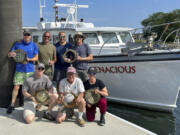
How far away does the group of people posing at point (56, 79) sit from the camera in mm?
3869

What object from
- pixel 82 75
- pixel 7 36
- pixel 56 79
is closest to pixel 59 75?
pixel 56 79

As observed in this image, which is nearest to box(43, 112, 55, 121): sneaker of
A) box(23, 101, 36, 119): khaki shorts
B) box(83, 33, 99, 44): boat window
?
box(23, 101, 36, 119): khaki shorts

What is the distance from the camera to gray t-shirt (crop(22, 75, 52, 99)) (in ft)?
12.9

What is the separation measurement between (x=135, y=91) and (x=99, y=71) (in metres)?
1.32

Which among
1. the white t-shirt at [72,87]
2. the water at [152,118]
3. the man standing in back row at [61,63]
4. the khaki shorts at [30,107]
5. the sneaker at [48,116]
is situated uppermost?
the man standing in back row at [61,63]

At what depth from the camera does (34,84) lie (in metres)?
3.95

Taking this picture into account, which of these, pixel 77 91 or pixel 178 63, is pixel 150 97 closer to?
pixel 178 63

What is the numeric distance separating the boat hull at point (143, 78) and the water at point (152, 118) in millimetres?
200

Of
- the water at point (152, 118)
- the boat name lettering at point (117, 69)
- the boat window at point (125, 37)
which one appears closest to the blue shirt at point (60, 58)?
the boat name lettering at point (117, 69)

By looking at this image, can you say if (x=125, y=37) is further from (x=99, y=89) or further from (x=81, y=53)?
(x=99, y=89)

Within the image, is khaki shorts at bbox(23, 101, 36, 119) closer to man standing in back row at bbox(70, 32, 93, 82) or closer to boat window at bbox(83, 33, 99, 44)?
man standing in back row at bbox(70, 32, 93, 82)

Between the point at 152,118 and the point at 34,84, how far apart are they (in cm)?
390

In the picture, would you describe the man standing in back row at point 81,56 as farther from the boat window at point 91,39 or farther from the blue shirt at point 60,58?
the boat window at point 91,39

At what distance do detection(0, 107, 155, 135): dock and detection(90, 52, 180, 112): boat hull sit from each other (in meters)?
2.69
